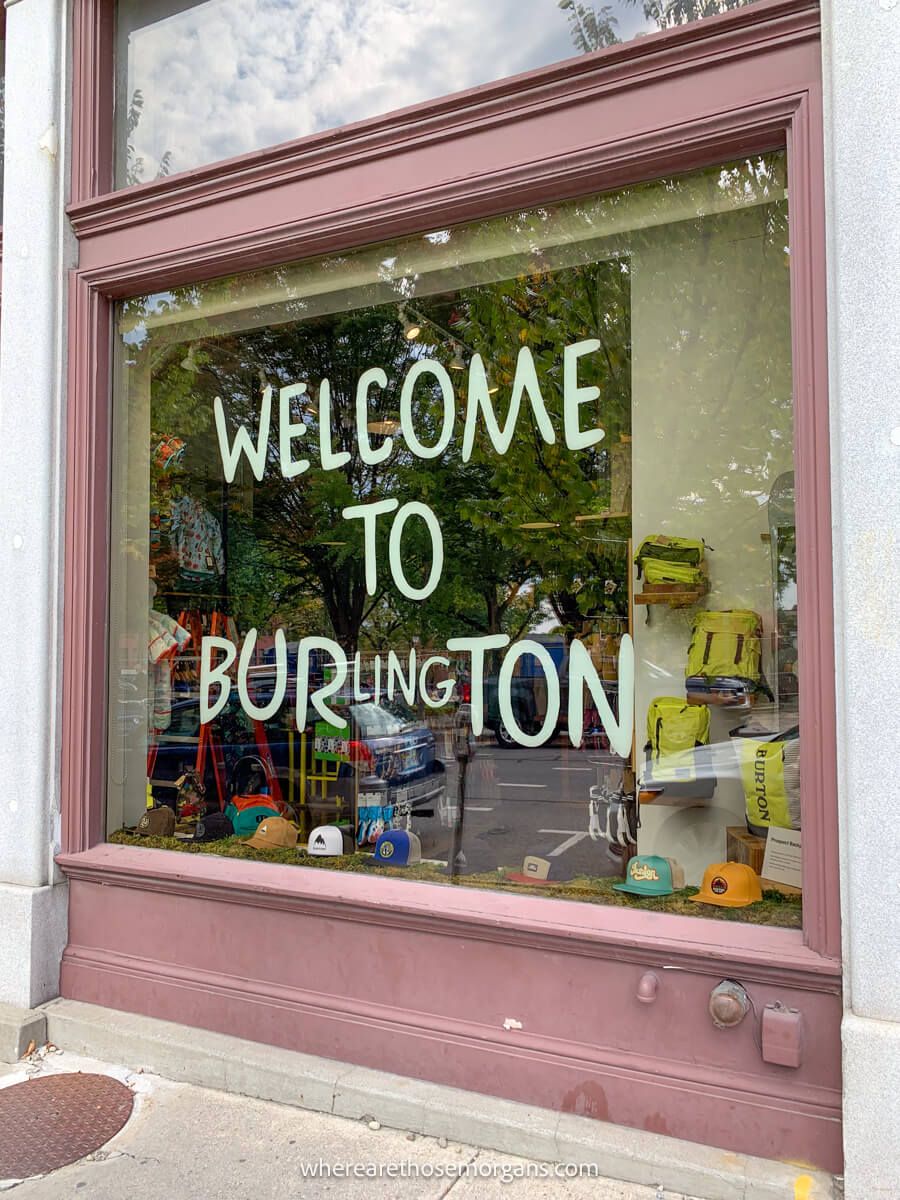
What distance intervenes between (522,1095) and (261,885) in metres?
1.32

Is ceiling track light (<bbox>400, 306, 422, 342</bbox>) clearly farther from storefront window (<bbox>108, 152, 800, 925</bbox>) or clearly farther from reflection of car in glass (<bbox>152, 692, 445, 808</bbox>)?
reflection of car in glass (<bbox>152, 692, 445, 808</bbox>)

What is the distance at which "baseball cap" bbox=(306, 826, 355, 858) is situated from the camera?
4105 millimetres

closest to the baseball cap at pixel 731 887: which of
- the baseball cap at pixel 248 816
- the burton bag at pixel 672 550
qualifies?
the burton bag at pixel 672 550

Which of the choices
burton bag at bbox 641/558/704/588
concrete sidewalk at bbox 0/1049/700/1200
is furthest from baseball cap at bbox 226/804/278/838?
burton bag at bbox 641/558/704/588

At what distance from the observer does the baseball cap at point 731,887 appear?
10.5 ft

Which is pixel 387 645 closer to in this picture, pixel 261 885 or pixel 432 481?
pixel 432 481

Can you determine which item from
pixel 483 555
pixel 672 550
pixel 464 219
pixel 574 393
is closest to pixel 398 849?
pixel 483 555

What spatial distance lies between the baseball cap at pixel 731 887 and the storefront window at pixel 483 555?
77mm

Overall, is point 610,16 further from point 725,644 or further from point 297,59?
point 725,644

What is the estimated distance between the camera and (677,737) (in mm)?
4078

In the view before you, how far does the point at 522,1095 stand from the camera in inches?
124

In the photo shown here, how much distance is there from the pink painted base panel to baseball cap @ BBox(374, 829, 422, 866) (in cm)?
42

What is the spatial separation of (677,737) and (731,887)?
3.02ft

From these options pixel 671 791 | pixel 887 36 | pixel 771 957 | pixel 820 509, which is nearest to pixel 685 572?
pixel 671 791
